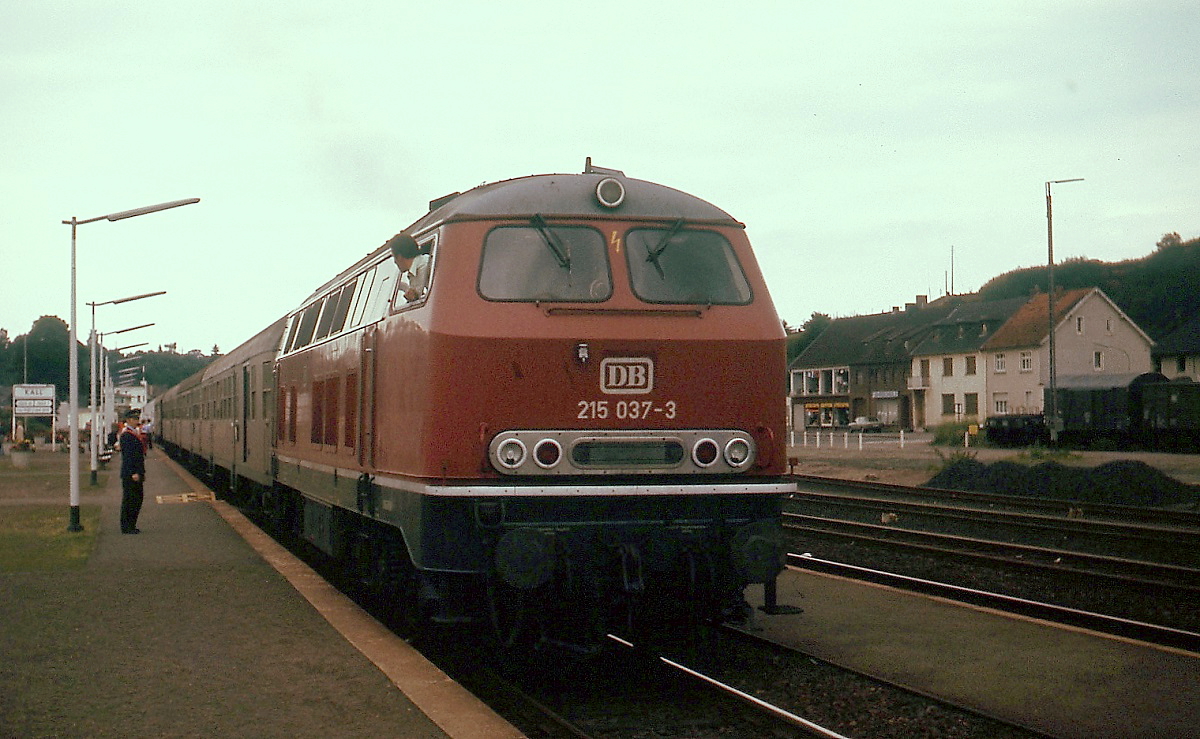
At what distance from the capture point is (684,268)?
791cm

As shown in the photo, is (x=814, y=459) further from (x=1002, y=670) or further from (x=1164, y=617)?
(x=1002, y=670)

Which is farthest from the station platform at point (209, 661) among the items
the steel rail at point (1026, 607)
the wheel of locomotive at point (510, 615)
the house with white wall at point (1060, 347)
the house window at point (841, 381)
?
the house window at point (841, 381)

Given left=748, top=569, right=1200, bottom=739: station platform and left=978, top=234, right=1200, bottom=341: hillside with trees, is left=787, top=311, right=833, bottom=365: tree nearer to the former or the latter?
left=978, top=234, right=1200, bottom=341: hillside with trees

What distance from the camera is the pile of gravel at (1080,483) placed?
72.6ft

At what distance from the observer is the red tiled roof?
6138cm

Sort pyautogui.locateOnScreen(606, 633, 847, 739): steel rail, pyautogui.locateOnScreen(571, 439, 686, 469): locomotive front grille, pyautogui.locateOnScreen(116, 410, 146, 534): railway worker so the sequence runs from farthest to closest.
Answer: pyautogui.locateOnScreen(116, 410, 146, 534): railway worker < pyautogui.locateOnScreen(571, 439, 686, 469): locomotive front grille < pyautogui.locateOnScreen(606, 633, 847, 739): steel rail

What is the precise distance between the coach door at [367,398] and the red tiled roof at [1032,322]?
185ft

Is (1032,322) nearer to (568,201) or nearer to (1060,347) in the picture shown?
(1060,347)

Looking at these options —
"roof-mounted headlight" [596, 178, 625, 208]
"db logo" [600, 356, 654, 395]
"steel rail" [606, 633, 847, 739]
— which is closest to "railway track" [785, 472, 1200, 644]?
"steel rail" [606, 633, 847, 739]

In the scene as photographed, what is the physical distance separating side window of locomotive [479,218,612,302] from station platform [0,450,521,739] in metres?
2.47

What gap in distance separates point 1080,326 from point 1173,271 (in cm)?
3405

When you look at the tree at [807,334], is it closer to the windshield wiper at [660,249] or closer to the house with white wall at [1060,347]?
the house with white wall at [1060,347]

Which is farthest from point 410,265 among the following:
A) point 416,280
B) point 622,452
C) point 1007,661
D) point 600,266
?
point 1007,661

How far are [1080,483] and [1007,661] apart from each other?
16.7 m
